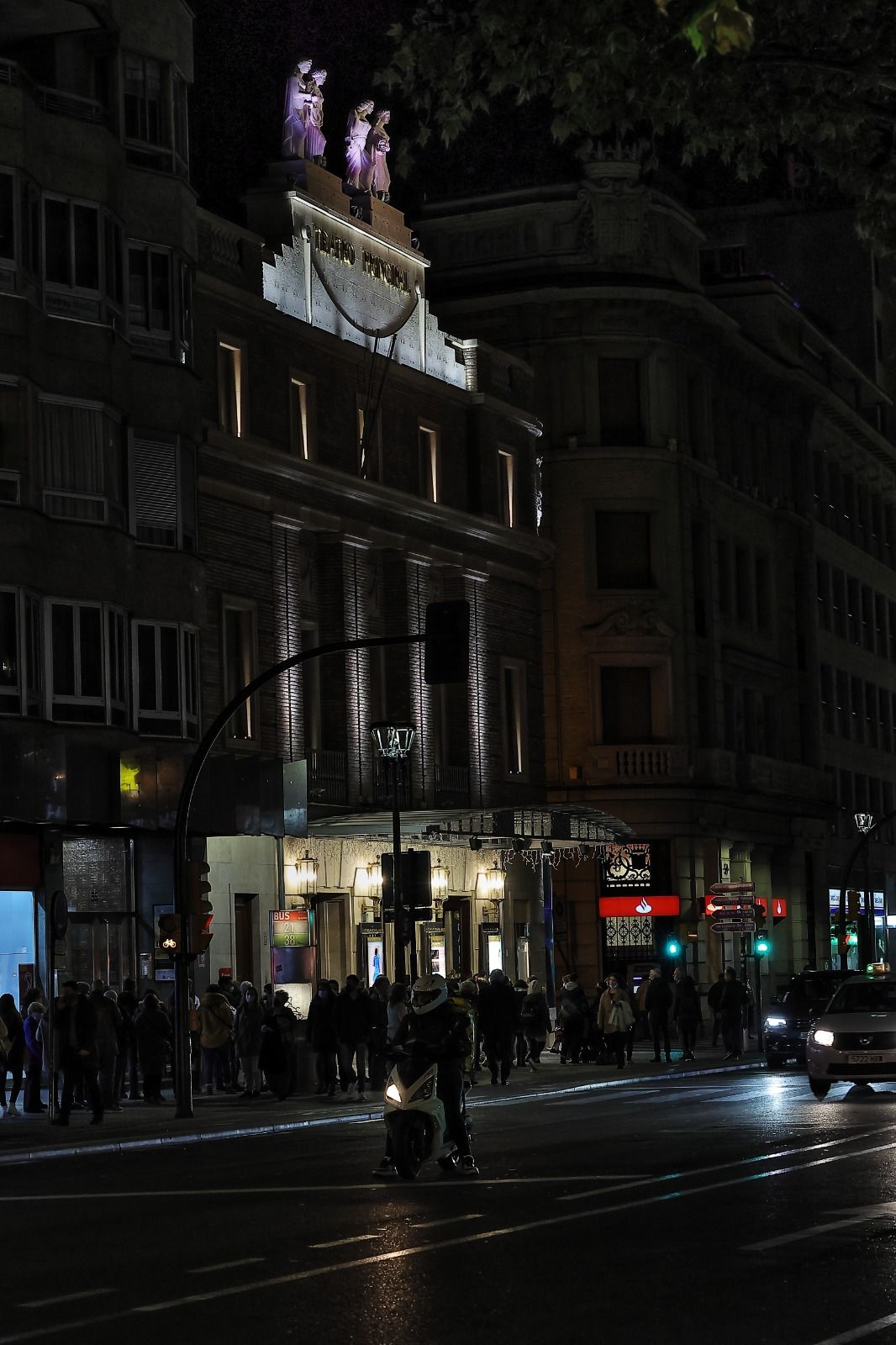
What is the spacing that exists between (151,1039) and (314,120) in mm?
20699

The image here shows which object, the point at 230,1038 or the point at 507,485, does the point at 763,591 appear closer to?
the point at 507,485

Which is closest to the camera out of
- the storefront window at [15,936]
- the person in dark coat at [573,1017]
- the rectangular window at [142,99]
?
the storefront window at [15,936]

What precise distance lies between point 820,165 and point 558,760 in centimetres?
4096

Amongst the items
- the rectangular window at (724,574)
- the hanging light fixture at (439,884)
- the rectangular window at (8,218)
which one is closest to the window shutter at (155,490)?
the rectangular window at (8,218)

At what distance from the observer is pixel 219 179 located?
50438 millimetres

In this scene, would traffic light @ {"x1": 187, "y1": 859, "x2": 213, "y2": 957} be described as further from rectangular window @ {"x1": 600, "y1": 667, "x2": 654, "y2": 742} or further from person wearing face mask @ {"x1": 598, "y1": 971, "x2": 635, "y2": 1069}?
rectangular window @ {"x1": 600, "y1": 667, "x2": 654, "y2": 742}

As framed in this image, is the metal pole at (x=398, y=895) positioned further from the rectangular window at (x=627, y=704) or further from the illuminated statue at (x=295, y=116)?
the rectangular window at (x=627, y=704)

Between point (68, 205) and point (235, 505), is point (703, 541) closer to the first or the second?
point (235, 505)

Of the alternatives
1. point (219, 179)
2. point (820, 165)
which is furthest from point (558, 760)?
point (820, 165)

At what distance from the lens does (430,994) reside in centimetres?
2016

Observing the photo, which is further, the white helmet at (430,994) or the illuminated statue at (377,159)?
the illuminated statue at (377,159)

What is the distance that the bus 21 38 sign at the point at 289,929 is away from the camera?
41.4 m

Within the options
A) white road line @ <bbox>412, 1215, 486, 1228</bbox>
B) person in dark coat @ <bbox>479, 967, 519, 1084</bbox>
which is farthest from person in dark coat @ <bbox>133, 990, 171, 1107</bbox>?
white road line @ <bbox>412, 1215, 486, 1228</bbox>

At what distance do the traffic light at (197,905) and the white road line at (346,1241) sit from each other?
14542 mm
